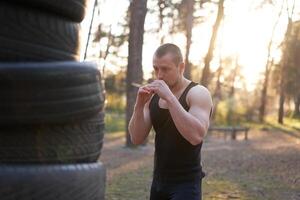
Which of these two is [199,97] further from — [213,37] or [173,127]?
[213,37]

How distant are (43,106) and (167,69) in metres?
1.15

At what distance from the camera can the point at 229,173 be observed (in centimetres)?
1274

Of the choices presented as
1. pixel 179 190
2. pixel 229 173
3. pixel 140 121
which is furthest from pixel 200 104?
pixel 229 173

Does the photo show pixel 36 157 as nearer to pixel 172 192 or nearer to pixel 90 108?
pixel 90 108

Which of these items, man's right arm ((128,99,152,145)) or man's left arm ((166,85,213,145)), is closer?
man's left arm ((166,85,213,145))

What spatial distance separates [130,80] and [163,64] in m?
12.7

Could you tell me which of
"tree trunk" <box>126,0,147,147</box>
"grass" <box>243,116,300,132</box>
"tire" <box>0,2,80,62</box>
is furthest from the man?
"grass" <box>243,116,300,132</box>

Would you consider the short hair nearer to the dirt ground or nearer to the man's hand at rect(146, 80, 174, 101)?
the man's hand at rect(146, 80, 174, 101)

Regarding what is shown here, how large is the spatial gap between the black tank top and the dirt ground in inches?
197

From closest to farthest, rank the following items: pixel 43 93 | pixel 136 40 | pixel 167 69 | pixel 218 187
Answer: pixel 43 93 < pixel 167 69 < pixel 218 187 < pixel 136 40

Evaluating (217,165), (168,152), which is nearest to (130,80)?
(217,165)

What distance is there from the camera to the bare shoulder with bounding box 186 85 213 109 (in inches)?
145

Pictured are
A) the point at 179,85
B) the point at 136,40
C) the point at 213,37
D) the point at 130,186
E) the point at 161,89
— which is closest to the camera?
the point at 161,89

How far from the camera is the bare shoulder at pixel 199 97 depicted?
3.69 meters
